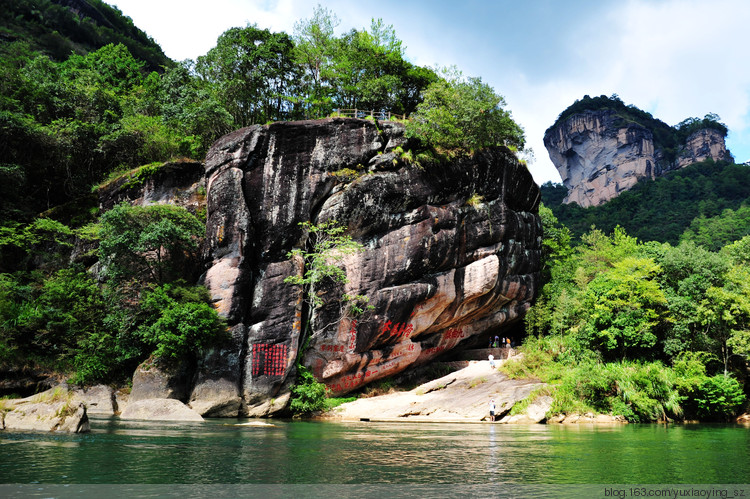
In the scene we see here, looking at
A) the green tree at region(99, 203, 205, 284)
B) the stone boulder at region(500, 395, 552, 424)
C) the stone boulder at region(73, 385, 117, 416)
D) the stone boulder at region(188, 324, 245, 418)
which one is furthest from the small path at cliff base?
the green tree at region(99, 203, 205, 284)

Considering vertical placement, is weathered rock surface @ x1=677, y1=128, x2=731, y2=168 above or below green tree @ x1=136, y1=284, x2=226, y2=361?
above

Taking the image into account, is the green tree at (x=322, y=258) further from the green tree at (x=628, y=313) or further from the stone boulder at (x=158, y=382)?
the green tree at (x=628, y=313)

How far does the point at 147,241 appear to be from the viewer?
64.8 ft

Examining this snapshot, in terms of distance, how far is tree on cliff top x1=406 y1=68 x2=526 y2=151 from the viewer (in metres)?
24.1

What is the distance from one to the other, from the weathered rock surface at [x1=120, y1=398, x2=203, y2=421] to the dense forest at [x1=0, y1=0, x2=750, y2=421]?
197 centimetres

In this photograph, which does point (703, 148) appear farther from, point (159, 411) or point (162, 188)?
point (159, 411)

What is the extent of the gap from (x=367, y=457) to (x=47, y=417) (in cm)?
862

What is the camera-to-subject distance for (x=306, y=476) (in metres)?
7.32

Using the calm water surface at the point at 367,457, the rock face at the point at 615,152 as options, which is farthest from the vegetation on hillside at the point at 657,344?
the rock face at the point at 615,152

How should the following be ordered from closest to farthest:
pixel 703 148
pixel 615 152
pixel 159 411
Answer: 1. pixel 159 411
2. pixel 703 148
3. pixel 615 152

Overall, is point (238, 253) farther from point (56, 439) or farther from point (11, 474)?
point (11, 474)

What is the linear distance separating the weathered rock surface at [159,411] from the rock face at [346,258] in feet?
4.59

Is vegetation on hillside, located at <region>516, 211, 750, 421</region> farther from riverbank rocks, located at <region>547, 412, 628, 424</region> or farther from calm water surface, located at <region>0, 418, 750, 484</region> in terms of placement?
calm water surface, located at <region>0, 418, 750, 484</region>

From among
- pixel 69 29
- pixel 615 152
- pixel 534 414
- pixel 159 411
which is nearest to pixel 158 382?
pixel 159 411
